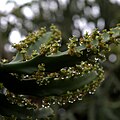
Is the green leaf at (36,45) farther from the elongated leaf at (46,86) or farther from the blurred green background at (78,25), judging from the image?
the blurred green background at (78,25)

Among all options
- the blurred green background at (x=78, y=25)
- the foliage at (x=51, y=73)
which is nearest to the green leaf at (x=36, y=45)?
the foliage at (x=51, y=73)

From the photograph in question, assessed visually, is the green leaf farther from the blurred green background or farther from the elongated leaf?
the blurred green background

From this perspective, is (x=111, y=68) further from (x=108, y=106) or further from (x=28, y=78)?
(x=28, y=78)

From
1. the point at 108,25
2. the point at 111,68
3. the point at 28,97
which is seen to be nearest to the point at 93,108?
the point at 111,68

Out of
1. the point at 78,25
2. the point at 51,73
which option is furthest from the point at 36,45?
the point at 78,25

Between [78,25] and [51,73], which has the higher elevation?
[78,25]

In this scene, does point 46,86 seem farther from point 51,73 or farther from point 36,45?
point 36,45
